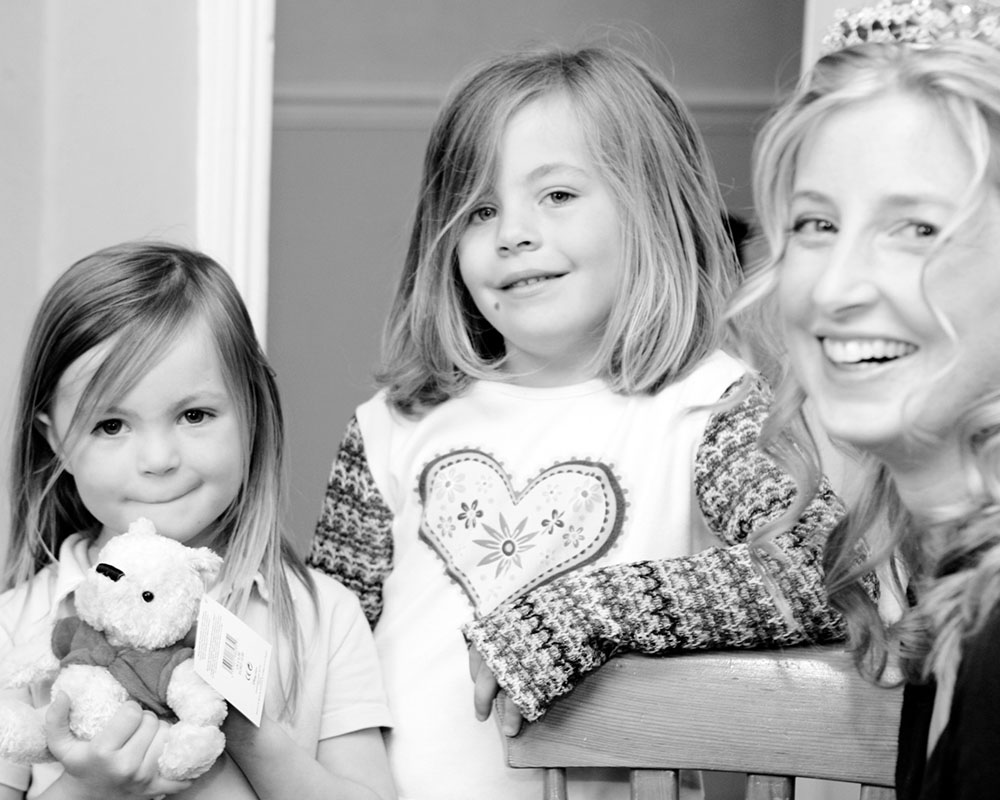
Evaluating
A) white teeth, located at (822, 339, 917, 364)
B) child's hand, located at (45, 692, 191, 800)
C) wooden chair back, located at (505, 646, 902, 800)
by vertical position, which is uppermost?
white teeth, located at (822, 339, 917, 364)

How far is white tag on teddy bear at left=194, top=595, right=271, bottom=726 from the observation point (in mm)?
1283

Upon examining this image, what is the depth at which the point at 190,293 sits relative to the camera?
5.07ft

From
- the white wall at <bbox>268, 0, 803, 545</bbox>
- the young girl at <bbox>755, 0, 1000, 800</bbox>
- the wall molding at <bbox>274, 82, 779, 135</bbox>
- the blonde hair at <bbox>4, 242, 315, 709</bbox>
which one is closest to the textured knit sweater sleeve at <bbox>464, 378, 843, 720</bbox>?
the young girl at <bbox>755, 0, 1000, 800</bbox>

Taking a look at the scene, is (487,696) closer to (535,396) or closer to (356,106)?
(535,396)

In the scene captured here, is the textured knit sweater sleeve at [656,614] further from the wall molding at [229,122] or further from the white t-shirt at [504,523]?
the wall molding at [229,122]

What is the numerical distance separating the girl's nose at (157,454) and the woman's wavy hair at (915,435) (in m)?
0.61

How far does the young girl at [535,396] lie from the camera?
1.58 metres

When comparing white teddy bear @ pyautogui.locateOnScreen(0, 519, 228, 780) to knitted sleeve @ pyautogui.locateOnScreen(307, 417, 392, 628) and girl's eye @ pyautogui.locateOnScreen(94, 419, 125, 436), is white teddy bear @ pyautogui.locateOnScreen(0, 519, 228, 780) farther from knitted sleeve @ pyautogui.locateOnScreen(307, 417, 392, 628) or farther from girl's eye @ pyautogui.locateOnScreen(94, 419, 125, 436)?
knitted sleeve @ pyautogui.locateOnScreen(307, 417, 392, 628)

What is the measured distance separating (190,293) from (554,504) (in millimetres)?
466

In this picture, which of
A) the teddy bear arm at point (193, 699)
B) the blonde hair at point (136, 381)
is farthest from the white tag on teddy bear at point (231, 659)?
the blonde hair at point (136, 381)

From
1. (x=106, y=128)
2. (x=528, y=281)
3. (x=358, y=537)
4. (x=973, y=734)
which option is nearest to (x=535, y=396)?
(x=528, y=281)

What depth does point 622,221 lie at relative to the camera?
1.65 m

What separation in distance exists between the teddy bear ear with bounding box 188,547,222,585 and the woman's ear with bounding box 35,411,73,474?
235 mm

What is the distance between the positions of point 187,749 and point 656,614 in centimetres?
44
